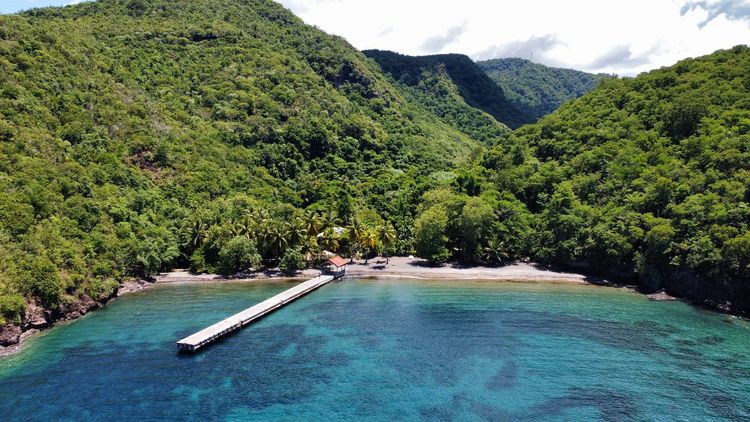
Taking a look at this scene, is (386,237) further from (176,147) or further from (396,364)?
(176,147)

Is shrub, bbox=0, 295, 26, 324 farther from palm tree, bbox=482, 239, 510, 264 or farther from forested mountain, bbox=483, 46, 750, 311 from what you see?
forested mountain, bbox=483, 46, 750, 311

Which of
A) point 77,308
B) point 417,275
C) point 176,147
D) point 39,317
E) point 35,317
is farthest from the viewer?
point 176,147

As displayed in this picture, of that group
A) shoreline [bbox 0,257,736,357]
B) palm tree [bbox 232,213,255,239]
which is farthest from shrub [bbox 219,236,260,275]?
palm tree [bbox 232,213,255,239]

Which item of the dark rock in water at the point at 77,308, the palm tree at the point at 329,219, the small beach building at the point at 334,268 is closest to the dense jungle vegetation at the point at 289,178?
the palm tree at the point at 329,219

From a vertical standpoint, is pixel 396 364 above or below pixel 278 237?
below

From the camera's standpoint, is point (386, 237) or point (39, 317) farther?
point (386, 237)

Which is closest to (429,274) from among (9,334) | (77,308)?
(77,308)

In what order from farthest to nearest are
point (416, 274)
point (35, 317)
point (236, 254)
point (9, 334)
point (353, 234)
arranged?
point (353, 234), point (416, 274), point (236, 254), point (35, 317), point (9, 334)
